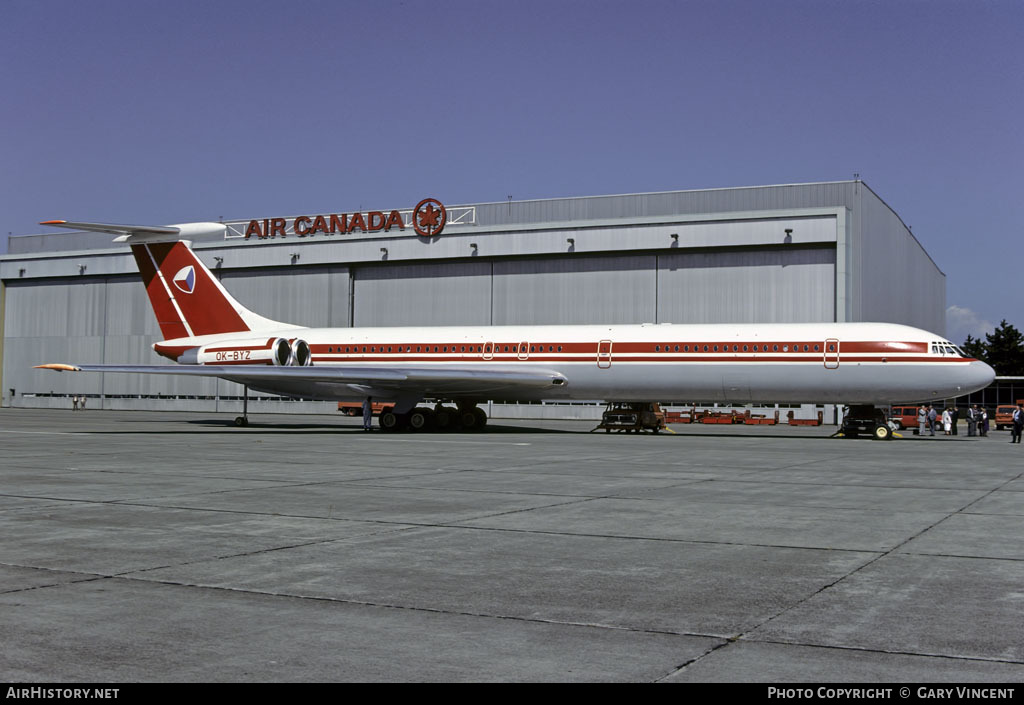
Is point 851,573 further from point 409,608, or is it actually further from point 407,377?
point 407,377

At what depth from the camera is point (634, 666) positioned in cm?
526

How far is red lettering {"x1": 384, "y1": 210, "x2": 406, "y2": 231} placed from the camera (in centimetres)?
5738

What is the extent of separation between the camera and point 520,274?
54406 mm

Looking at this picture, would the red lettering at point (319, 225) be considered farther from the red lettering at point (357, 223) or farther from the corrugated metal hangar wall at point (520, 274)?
the red lettering at point (357, 223)

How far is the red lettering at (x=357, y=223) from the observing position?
58.4m

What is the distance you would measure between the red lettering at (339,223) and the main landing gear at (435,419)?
26.6 meters

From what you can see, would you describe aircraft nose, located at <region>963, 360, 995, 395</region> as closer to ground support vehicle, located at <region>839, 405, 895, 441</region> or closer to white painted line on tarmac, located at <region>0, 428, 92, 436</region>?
ground support vehicle, located at <region>839, 405, 895, 441</region>

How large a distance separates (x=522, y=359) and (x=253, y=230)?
114ft

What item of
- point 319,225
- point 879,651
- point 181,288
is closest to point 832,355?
point 181,288

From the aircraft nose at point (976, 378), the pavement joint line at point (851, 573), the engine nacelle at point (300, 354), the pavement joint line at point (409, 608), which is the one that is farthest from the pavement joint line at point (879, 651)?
the engine nacelle at point (300, 354)

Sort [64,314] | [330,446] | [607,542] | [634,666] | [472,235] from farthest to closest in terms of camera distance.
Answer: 1. [64,314]
2. [472,235]
3. [330,446]
4. [607,542]
5. [634,666]
